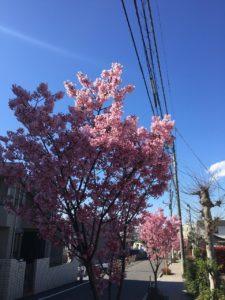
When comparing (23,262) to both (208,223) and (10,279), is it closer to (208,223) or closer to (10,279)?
(10,279)

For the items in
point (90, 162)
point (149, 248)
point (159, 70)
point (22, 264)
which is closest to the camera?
point (90, 162)

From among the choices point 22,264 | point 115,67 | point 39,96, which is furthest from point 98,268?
point 22,264

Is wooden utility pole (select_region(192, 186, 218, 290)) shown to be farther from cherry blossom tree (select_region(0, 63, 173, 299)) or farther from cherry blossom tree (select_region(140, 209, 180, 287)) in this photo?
cherry blossom tree (select_region(140, 209, 180, 287))

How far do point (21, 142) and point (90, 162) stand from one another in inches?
42.8

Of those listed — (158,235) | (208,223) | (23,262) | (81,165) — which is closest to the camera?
(81,165)

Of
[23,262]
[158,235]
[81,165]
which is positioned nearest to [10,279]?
[23,262]

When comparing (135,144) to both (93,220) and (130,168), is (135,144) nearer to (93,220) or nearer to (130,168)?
(130,168)

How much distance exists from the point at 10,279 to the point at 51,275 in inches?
223

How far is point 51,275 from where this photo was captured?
822 inches

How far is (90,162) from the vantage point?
5203 mm

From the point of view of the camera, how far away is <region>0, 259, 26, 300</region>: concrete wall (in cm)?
1523

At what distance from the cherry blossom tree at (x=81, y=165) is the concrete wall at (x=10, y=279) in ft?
36.2

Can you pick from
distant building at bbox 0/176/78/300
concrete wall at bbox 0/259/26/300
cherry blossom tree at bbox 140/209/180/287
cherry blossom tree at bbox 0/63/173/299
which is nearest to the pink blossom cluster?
cherry blossom tree at bbox 140/209/180/287

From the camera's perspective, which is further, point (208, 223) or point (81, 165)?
point (208, 223)
